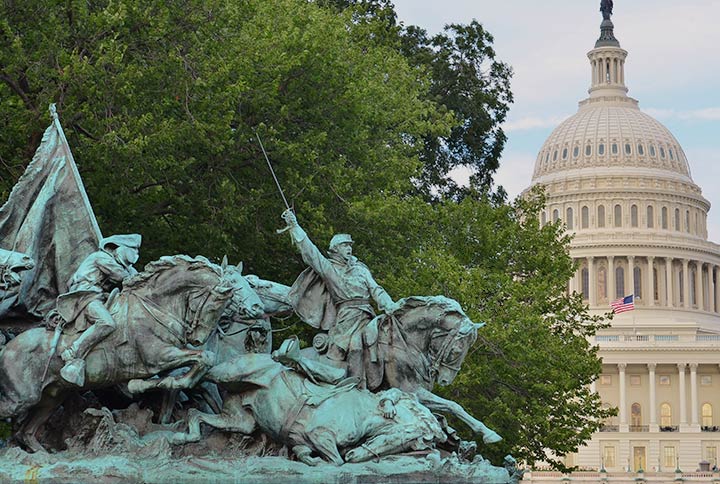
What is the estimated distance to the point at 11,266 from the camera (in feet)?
47.1

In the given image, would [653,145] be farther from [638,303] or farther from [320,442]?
[320,442]

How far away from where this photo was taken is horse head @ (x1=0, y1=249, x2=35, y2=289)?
14.3 m

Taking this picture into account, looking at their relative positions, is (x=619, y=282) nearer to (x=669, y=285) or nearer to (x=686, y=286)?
(x=669, y=285)

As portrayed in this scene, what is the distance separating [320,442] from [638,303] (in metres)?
115

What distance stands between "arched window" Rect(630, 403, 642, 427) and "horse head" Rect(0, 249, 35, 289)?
3998 inches

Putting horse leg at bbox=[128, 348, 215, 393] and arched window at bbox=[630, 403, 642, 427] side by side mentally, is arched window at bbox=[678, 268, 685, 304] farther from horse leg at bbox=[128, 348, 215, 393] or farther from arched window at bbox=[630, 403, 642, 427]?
horse leg at bbox=[128, 348, 215, 393]

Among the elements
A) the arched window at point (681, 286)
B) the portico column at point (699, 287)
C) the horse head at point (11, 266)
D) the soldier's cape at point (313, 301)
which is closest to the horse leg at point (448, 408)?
the soldier's cape at point (313, 301)

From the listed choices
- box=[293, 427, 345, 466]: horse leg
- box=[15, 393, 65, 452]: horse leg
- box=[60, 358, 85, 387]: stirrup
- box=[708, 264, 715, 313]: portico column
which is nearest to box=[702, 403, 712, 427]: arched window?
box=[708, 264, 715, 313]: portico column

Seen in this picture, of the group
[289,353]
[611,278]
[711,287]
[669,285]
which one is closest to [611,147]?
[611,278]

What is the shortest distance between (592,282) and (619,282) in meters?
2.88

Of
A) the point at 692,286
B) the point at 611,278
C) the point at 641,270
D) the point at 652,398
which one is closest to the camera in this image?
the point at 652,398

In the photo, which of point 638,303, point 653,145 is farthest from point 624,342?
point 653,145

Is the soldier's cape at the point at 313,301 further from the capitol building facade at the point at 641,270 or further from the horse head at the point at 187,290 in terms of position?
the capitol building facade at the point at 641,270

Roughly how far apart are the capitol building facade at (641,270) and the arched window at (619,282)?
3.4 inches
